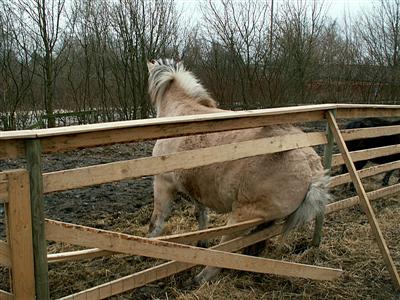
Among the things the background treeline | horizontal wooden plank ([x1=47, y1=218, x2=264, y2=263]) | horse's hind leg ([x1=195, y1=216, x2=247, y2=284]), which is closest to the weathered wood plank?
horizontal wooden plank ([x1=47, y1=218, x2=264, y2=263])

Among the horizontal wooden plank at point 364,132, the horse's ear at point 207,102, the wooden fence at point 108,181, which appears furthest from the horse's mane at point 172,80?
the horizontal wooden plank at point 364,132

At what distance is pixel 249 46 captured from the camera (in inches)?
632

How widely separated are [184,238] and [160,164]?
2.18ft

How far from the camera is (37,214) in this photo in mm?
1956

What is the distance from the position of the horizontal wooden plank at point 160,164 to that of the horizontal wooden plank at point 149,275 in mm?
701

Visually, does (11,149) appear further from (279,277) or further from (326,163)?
(326,163)

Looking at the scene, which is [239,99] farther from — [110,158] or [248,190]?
[248,190]

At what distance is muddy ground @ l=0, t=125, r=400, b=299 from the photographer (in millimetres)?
3381

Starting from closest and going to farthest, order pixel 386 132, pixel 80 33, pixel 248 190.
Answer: pixel 248 190
pixel 386 132
pixel 80 33

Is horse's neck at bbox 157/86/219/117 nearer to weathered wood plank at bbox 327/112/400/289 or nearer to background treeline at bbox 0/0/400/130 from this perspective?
weathered wood plank at bbox 327/112/400/289

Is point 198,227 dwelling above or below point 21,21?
below

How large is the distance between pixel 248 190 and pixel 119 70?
11.1 metres

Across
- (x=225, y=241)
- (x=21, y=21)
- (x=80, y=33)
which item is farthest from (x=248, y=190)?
(x=80, y=33)

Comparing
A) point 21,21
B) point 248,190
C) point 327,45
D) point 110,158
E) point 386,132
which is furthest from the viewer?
point 327,45
